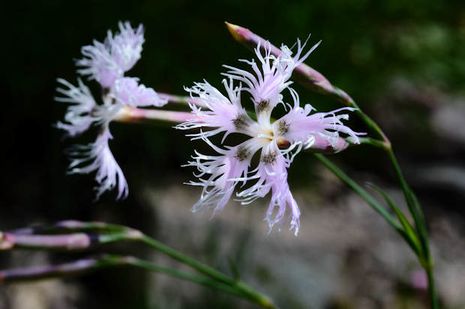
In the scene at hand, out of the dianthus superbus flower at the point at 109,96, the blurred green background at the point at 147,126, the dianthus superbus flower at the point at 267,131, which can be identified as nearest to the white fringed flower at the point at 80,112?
the dianthus superbus flower at the point at 109,96

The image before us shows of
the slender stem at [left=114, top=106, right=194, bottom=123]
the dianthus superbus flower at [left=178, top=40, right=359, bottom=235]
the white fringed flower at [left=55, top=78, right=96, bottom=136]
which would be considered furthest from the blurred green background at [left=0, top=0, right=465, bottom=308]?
the dianthus superbus flower at [left=178, top=40, right=359, bottom=235]

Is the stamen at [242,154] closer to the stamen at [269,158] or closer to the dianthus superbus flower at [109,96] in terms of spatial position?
the stamen at [269,158]

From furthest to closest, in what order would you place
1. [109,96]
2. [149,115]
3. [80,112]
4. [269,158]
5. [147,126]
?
[147,126], [80,112], [109,96], [149,115], [269,158]

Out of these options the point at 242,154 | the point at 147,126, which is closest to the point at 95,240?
the point at 242,154

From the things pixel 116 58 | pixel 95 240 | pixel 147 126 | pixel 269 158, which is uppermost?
pixel 147 126

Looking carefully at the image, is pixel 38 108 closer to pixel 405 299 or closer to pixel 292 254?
pixel 292 254

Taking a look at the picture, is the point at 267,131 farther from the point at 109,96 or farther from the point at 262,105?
the point at 109,96

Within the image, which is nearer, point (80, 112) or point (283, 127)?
point (283, 127)

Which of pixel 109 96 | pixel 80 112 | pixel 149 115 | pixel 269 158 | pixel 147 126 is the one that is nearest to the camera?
pixel 269 158

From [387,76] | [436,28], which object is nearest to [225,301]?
[387,76]
